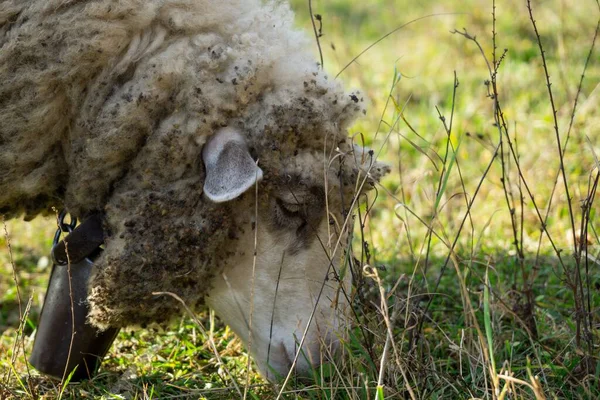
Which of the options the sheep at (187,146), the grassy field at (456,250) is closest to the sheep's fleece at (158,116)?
the sheep at (187,146)

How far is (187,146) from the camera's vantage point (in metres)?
2.81

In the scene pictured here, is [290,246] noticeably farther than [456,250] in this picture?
No

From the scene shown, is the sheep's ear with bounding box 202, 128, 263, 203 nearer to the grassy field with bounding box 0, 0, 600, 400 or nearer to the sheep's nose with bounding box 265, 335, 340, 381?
the grassy field with bounding box 0, 0, 600, 400

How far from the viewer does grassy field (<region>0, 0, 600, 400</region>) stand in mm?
2729

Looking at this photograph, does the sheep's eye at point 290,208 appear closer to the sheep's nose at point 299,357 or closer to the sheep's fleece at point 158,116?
the sheep's fleece at point 158,116

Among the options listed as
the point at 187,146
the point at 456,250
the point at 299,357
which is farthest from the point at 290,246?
the point at 456,250

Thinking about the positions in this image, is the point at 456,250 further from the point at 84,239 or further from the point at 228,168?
the point at 84,239

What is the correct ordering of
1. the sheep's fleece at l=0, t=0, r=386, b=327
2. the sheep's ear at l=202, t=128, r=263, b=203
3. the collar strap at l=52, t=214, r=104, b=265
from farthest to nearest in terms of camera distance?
the collar strap at l=52, t=214, r=104, b=265
the sheep's fleece at l=0, t=0, r=386, b=327
the sheep's ear at l=202, t=128, r=263, b=203

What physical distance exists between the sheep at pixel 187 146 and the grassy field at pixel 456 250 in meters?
0.25

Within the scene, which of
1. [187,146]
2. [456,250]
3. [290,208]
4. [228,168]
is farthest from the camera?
[456,250]

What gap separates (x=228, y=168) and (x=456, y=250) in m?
1.79

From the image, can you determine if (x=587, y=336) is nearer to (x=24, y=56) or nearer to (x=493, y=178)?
(x=24, y=56)

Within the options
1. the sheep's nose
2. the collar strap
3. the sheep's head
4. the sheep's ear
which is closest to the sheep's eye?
the sheep's head

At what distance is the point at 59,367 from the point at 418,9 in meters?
6.51
